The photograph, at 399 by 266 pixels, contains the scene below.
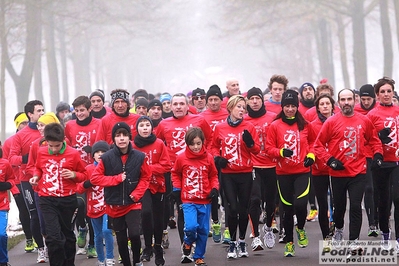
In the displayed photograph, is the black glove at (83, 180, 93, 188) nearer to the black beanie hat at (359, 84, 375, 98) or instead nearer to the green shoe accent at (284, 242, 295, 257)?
the green shoe accent at (284, 242, 295, 257)

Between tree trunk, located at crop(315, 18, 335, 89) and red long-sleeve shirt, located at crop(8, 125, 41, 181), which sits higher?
tree trunk, located at crop(315, 18, 335, 89)

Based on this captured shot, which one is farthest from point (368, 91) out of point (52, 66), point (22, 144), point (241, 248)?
point (52, 66)

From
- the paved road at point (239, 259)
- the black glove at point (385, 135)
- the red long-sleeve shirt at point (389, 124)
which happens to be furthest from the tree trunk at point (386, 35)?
the black glove at point (385, 135)

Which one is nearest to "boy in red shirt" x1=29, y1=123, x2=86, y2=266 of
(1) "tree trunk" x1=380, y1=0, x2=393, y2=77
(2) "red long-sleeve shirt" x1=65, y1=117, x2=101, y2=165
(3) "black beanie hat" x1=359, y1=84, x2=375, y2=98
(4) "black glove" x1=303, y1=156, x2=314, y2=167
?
(2) "red long-sleeve shirt" x1=65, y1=117, x2=101, y2=165

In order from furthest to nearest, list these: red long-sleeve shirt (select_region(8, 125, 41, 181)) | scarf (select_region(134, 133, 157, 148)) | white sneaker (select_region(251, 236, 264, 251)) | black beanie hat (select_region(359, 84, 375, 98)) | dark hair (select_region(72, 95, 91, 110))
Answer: red long-sleeve shirt (select_region(8, 125, 41, 181))
dark hair (select_region(72, 95, 91, 110))
black beanie hat (select_region(359, 84, 375, 98))
white sneaker (select_region(251, 236, 264, 251))
scarf (select_region(134, 133, 157, 148))

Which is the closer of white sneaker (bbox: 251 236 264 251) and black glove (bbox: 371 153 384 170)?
black glove (bbox: 371 153 384 170)

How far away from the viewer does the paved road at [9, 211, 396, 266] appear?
1034 cm

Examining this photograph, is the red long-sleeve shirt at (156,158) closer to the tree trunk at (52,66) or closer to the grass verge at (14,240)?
the grass verge at (14,240)

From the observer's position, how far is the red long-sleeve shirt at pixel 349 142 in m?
10.0

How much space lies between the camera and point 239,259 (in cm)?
1068

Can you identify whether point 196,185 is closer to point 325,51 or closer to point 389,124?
point 389,124

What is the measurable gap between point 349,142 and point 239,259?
2.00 m

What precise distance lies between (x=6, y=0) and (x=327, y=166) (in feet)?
49.1

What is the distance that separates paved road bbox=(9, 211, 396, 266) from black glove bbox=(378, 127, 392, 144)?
1.60 metres
